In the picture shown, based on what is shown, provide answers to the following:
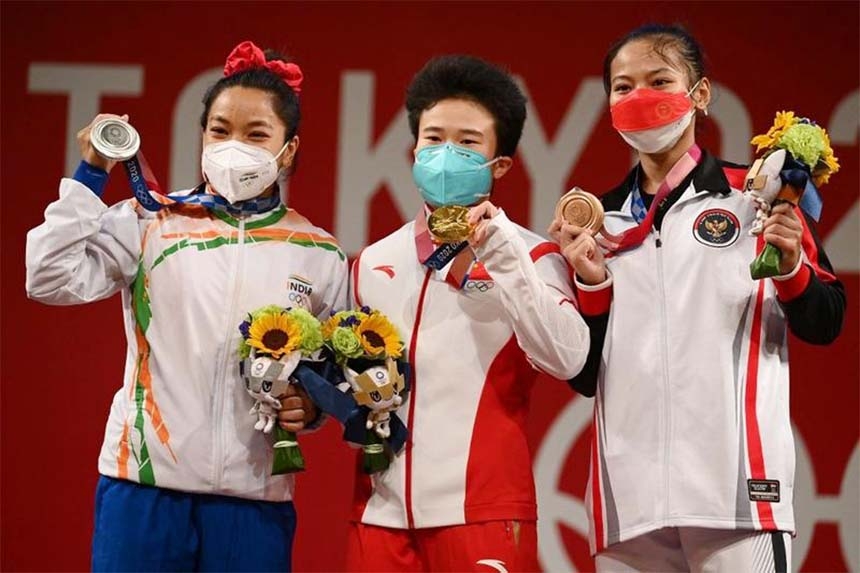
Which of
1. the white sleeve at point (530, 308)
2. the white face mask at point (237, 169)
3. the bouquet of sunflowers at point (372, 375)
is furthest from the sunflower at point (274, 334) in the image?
the white sleeve at point (530, 308)

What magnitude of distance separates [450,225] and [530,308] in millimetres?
259

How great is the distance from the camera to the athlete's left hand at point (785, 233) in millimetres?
2703

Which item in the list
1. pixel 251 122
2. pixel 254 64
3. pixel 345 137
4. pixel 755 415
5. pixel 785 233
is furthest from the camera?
pixel 345 137

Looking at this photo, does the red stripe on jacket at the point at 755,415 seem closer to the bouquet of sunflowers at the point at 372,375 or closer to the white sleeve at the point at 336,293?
the bouquet of sunflowers at the point at 372,375

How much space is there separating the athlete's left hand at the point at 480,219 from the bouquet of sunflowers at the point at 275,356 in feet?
1.37

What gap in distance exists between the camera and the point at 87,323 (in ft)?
16.4

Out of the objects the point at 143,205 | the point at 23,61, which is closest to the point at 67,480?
the point at 23,61

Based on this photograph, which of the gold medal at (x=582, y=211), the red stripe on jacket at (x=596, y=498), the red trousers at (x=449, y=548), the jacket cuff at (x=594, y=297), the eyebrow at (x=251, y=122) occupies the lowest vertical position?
the red trousers at (x=449, y=548)

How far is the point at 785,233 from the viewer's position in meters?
2.71

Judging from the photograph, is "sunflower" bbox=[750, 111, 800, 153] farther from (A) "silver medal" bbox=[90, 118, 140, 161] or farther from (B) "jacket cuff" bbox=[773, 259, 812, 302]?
(A) "silver medal" bbox=[90, 118, 140, 161]

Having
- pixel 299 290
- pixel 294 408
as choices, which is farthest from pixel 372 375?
pixel 299 290

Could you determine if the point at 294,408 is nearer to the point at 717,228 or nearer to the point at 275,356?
the point at 275,356

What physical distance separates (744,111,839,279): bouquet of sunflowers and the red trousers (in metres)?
0.79

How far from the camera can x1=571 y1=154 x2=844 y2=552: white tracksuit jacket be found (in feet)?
9.18
